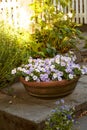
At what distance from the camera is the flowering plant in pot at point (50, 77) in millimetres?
4117

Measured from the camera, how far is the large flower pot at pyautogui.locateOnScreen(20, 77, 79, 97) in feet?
13.5

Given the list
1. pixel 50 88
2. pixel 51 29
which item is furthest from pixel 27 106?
pixel 51 29

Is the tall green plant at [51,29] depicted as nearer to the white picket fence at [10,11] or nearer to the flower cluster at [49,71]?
the white picket fence at [10,11]

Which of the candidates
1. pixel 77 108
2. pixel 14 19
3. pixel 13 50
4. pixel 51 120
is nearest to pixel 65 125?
pixel 51 120

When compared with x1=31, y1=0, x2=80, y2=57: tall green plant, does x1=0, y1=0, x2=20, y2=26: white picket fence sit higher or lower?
higher

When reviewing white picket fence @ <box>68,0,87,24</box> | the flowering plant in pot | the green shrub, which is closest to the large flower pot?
the flowering plant in pot

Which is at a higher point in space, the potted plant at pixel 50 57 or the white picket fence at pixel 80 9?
the potted plant at pixel 50 57

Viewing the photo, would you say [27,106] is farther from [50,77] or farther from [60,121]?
[60,121]

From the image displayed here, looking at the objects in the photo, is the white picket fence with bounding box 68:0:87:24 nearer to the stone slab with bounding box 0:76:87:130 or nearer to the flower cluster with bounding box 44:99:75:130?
the stone slab with bounding box 0:76:87:130

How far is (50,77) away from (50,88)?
13cm

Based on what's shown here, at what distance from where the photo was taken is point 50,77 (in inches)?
164

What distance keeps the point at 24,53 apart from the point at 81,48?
1.61 m

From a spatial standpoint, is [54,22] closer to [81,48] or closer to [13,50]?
[81,48]

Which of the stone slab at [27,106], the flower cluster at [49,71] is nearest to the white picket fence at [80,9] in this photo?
the stone slab at [27,106]
